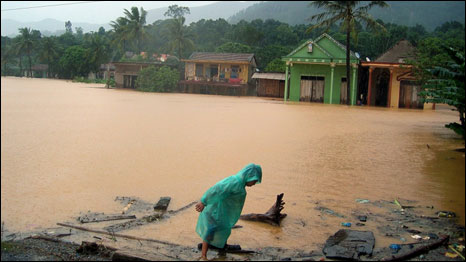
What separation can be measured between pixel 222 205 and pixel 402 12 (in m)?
124

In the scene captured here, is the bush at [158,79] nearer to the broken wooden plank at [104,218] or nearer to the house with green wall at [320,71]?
the house with green wall at [320,71]

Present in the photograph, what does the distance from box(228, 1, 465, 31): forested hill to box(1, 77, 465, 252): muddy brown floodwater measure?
35490 millimetres

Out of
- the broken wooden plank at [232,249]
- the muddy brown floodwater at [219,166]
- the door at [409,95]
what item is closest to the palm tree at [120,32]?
the door at [409,95]

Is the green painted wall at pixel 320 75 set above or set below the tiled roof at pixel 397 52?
below

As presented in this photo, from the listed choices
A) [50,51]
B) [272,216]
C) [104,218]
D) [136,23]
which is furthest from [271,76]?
[104,218]

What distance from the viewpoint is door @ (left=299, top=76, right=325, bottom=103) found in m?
34.2

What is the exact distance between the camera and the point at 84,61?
59188mm

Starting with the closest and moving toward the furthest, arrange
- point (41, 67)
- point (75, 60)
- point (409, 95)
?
point (409, 95) → point (75, 60) → point (41, 67)

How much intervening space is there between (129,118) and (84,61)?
42227 mm

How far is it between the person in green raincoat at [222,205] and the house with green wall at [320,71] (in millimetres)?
28345

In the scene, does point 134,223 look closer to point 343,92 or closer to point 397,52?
point 343,92

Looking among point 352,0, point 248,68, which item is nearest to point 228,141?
point 352,0

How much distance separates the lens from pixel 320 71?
112 ft

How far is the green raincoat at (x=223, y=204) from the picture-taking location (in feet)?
16.2
